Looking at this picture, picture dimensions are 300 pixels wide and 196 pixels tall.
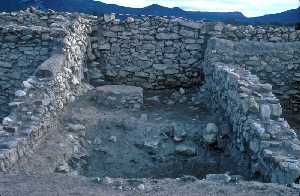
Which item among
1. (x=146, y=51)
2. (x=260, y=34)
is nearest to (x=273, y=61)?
(x=260, y=34)

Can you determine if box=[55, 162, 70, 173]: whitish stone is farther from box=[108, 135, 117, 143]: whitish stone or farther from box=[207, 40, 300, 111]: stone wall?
box=[207, 40, 300, 111]: stone wall

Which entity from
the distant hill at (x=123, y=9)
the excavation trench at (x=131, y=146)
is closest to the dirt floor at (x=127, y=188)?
the excavation trench at (x=131, y=146)

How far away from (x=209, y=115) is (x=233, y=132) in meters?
1.63

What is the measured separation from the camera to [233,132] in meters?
7.20

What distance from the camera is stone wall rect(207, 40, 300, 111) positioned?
31.6 ft

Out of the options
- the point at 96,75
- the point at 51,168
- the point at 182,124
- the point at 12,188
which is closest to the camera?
the point at 12,188

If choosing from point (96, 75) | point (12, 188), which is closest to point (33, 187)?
point (12, 188)

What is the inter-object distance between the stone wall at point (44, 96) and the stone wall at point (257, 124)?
2729mm

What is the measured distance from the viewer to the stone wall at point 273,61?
379 inches

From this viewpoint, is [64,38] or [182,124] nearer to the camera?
[182,124]

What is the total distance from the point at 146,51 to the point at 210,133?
3244 mm

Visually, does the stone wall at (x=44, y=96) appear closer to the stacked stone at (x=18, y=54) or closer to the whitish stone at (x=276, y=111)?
the stacked stone at (x=18, y=54)

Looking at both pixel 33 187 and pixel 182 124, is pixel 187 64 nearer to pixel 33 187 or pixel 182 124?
pixel 182 124

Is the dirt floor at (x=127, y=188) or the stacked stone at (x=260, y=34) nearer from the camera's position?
the dirt floor at (x=127, y=188)
